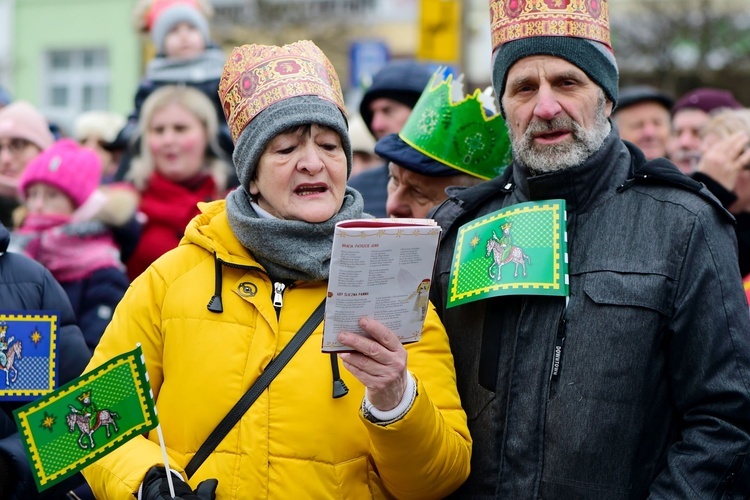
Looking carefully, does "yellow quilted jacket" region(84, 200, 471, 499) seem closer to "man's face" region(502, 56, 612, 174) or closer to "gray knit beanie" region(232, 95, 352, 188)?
"gray knit beanie" region(232, 95, 352, 188)

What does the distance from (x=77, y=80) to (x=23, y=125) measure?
25.4 m

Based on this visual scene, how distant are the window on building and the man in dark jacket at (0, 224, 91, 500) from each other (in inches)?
1077

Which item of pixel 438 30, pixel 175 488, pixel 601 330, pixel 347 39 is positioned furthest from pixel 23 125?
pixel 347 39

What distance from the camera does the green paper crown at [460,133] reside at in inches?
162

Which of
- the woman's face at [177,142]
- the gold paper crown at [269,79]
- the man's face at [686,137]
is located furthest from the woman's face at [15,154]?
the man's face at [686,137]

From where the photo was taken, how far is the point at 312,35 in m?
24.5

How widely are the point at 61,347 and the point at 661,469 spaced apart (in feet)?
6.33

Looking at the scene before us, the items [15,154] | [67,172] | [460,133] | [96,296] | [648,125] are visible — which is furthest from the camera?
[648,125]

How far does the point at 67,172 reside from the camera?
5.42m

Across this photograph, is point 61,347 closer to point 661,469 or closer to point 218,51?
point 661,469

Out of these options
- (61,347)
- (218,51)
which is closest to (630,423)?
(61,347)

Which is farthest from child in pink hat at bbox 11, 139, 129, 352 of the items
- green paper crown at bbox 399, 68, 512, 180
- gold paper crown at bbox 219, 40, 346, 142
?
gold paper crown at bbox 219, 40, 346, 142

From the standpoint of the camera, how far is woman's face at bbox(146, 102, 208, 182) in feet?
19.3

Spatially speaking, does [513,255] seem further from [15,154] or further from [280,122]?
[15,154]
